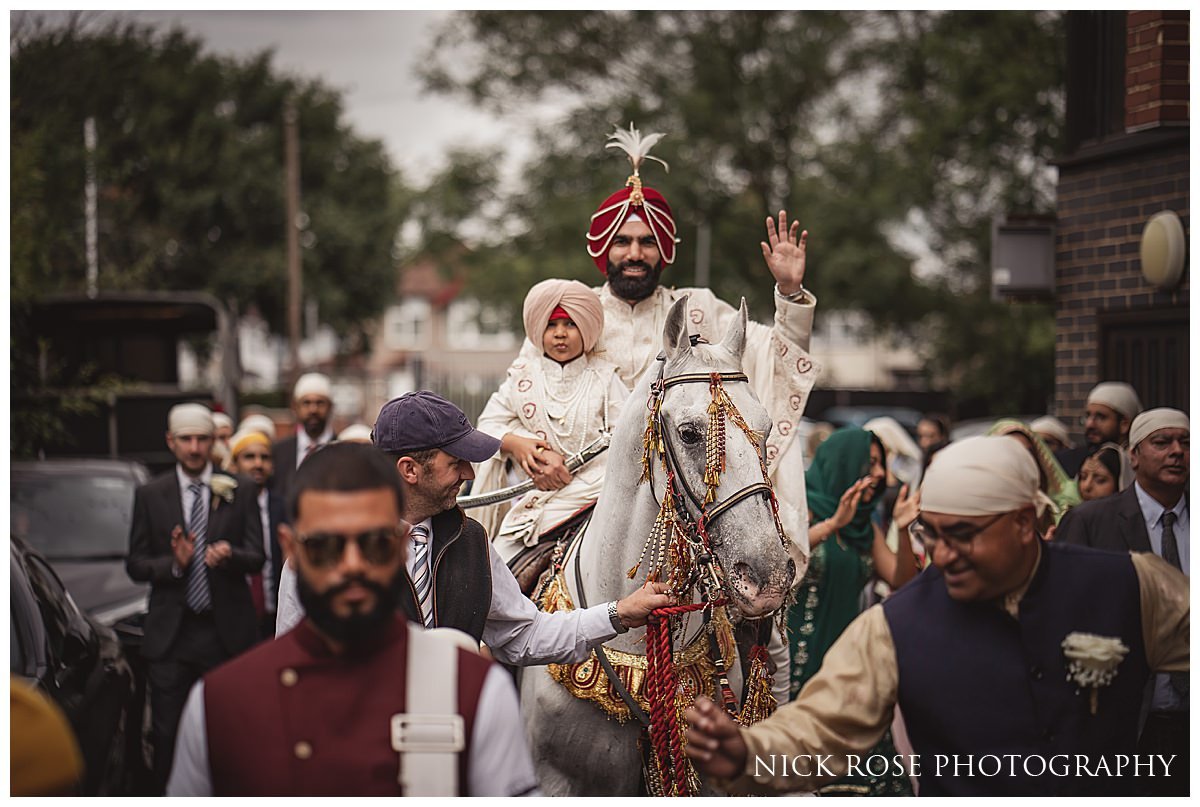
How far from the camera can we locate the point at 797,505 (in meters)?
5.60

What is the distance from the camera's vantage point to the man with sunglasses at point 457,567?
3.93 m

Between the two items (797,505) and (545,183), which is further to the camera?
(545,183)

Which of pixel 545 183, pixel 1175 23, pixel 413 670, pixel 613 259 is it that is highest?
pixel 545 183

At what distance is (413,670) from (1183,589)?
1962 millimetres

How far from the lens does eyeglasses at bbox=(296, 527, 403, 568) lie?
274cm

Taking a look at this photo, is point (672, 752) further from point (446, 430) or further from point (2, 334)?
point (2, 334)

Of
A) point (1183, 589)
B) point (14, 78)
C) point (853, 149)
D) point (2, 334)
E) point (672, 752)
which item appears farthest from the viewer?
point (853, 149)

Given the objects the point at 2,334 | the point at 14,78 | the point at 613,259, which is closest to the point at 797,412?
the point at 613,259

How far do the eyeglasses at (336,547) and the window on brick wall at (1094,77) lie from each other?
8.61 meters

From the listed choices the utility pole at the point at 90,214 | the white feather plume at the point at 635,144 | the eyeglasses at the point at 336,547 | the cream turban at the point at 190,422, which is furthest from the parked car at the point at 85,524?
the utility pole at the point at 90,214

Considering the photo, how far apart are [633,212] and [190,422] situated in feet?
12.2

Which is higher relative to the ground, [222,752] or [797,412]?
[797,412]

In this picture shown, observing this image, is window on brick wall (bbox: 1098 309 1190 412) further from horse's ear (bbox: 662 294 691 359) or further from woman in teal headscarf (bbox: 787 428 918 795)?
horse's ear (bbox: 662 294 691 359)

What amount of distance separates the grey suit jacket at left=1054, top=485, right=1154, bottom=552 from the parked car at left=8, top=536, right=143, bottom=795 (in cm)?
397
